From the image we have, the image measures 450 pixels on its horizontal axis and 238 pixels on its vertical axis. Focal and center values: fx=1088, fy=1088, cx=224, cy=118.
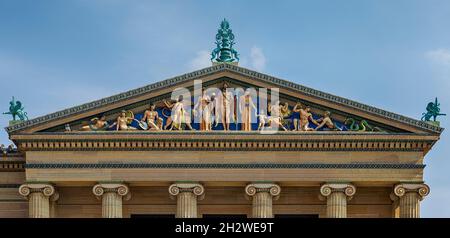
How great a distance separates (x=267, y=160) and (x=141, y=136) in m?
5.86

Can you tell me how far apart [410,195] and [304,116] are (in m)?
6.02

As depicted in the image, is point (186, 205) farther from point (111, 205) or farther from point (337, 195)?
point (337, 195)

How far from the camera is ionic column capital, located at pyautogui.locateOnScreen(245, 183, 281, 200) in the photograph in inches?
1950

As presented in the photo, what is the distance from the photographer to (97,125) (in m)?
49.9

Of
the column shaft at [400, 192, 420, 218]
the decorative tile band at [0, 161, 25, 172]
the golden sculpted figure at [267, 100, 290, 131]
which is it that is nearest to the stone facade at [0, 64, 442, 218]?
the column shaft at [400, 192, 420, 218]

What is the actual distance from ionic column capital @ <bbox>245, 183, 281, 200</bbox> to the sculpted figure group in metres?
2.57

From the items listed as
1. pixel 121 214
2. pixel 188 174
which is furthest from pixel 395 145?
pixel 121 214

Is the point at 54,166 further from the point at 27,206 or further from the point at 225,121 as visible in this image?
the point at 225,121

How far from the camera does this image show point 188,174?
163 ft

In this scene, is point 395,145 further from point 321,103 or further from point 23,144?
point 23,144

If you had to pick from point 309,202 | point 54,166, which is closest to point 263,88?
point 309,202

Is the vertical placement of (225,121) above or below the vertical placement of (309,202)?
above

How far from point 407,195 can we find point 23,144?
1767 centimetres

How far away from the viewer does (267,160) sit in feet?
163
